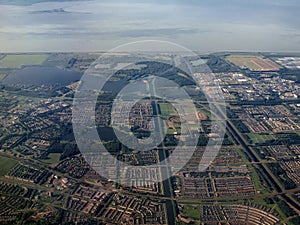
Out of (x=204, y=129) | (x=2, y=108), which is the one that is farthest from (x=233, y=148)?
(x=2, y=108)

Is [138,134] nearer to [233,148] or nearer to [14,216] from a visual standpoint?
[233,148]

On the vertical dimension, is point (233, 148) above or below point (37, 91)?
above

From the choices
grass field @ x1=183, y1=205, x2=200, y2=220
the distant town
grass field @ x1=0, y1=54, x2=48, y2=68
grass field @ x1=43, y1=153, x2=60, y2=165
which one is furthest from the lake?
grass field @ x1=183, y1=205, x2=200, y2=220

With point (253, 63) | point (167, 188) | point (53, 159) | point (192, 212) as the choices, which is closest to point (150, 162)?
point (167, 188)

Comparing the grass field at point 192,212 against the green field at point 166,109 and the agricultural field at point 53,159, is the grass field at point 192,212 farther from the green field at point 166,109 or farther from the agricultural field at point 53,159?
the green field at point 166,109

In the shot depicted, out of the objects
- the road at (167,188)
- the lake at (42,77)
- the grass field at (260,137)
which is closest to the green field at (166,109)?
the road at (167,188)

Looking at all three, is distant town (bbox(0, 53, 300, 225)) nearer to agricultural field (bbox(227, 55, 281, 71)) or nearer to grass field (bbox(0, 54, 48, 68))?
grass field (bbox(0, 54, 48, 68))

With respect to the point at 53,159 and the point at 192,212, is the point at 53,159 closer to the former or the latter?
the point at 53,159
